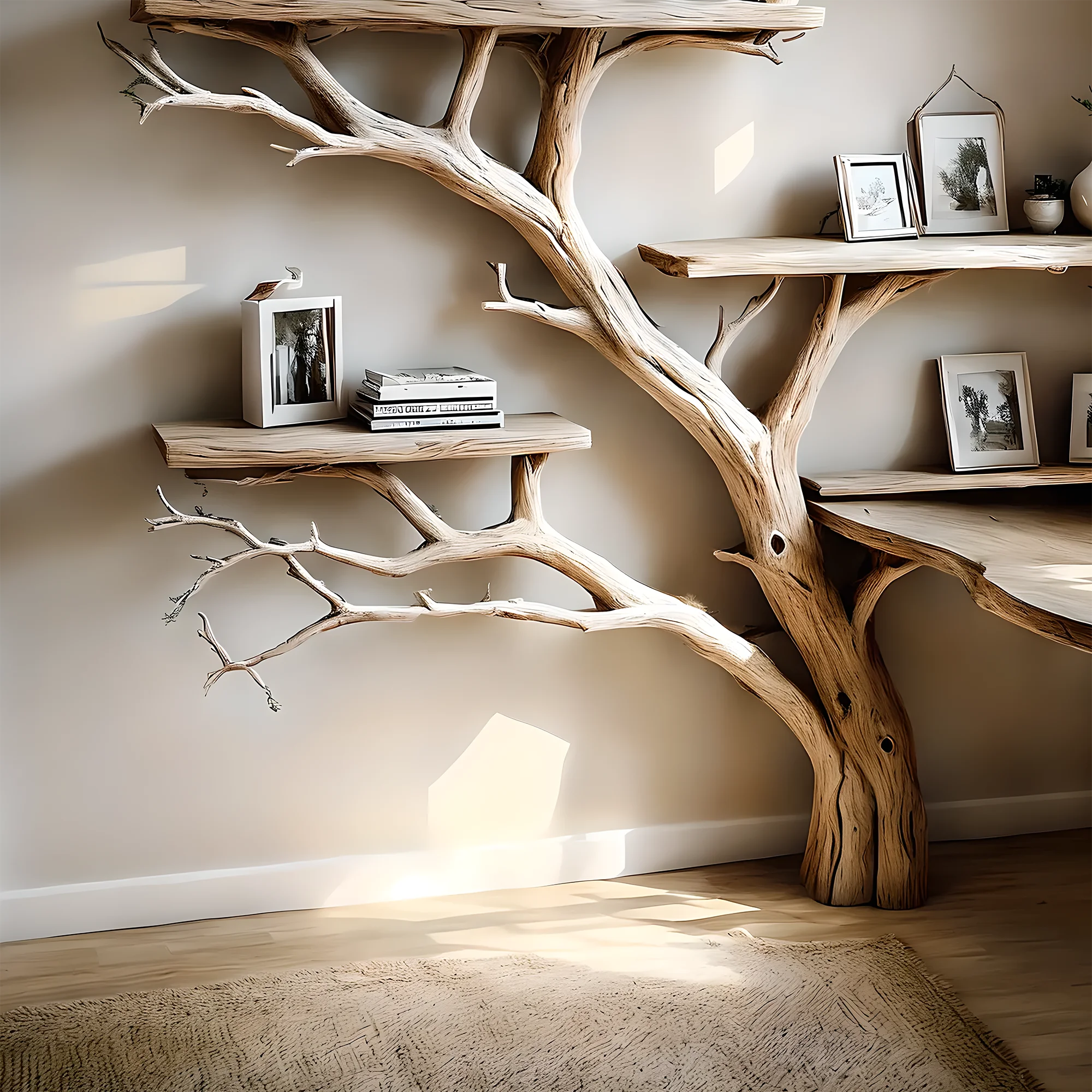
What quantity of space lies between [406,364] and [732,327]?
65cm

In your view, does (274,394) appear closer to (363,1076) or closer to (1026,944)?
(363,1076)

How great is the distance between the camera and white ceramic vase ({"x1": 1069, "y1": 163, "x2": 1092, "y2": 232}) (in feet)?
7.97

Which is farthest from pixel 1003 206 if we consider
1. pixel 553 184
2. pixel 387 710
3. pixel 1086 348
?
pixel 387 710

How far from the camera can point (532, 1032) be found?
2062 mm

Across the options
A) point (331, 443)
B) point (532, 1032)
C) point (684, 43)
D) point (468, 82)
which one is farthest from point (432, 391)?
point (532, 1032)

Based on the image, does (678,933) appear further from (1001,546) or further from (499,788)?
(1001,546)

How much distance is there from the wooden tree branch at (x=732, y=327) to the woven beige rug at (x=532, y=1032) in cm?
116

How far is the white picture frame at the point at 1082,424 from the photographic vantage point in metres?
2.62

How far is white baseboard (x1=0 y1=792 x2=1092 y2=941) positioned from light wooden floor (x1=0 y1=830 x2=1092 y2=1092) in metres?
0.03

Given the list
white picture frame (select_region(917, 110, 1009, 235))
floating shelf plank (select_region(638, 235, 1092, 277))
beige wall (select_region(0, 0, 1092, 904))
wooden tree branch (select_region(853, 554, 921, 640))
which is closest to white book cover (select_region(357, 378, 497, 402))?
beige wall (select_region(0, 0, 1092, 904))

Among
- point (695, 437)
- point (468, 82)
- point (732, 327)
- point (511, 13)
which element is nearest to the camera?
point (511, 13)

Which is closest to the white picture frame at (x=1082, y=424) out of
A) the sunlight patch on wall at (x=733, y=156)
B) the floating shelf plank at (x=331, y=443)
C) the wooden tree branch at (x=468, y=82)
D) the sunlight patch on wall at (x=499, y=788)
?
the sunlight patch on wall at (x=733, y=156)

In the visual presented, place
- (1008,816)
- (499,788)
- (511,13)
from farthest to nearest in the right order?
(1008,816) < (499,788) < (511,13)

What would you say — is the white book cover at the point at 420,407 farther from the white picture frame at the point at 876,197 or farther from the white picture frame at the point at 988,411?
the white picture frame at the point at 988,411
